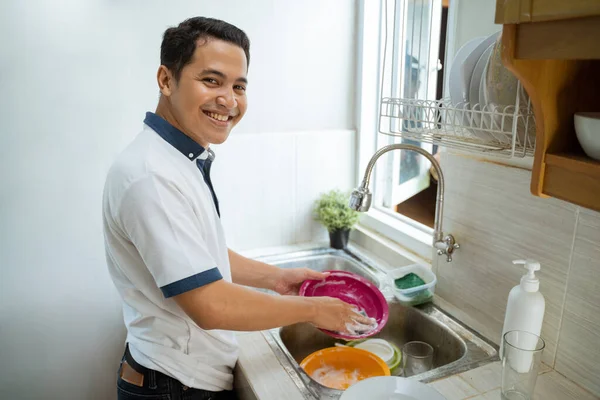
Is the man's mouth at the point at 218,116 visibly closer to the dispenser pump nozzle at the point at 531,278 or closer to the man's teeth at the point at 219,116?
the man's teeth at the point at 219,116

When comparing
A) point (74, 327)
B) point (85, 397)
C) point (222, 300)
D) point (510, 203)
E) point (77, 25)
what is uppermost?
point (77, 25)

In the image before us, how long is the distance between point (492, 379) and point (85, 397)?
1.36m

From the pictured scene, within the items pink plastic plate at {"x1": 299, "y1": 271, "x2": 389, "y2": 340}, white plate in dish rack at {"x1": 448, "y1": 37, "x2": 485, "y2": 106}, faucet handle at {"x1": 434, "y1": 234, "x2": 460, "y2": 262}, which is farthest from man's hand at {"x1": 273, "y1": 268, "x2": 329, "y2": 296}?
white plate in dish rack at {"x1": 448, "y1": 37, "x2": 485, "y2": 106}

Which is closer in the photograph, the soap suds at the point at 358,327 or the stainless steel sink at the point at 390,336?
the stainless steel sink at the point at 390,336

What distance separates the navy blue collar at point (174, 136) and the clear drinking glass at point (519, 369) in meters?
0.80

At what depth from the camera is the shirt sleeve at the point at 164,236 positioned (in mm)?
885

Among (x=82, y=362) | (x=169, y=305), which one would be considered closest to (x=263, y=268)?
(x=169, y=305)

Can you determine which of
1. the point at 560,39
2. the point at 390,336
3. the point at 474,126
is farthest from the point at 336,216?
the point at 560,39

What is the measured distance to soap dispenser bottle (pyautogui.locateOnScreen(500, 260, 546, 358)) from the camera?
3.28ft

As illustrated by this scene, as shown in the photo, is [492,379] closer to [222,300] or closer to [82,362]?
[222,300]

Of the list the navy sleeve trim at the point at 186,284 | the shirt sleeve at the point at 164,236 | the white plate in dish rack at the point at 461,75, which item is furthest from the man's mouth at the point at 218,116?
the white plate in dish rack at the point at 461,75

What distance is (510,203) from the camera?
113cm

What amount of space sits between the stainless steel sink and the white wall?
0.33 metres

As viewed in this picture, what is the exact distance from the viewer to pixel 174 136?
104 centimetres
